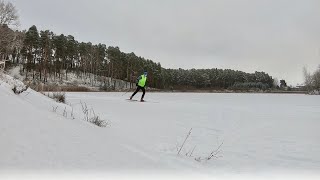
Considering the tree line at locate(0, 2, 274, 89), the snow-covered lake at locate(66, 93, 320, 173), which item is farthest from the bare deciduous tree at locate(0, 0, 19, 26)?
the snow-covered lake at locate(66, 93, 320, 173)

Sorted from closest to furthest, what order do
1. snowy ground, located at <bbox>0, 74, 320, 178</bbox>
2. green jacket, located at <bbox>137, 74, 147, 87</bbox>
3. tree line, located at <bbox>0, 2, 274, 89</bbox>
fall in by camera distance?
1. snowy ground, located at <bbox>0, 74, 320, 178</bbox>
2. green jacket, located at <bbox>137, 74, 147, 87</bbox>
3. tree line, located at <bbox>0, 2, 274, 89</bbox>

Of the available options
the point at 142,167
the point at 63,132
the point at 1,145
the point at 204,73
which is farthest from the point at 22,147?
the point at 204,73

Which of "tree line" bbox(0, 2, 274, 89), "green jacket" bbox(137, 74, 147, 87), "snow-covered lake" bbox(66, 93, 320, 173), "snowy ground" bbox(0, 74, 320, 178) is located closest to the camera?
"snowy ground" bbox(0, 74, 320, 178)

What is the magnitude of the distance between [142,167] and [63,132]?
1095mm

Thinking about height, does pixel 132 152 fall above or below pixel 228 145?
above

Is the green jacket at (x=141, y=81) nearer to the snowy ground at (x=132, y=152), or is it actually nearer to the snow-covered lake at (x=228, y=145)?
the snow-covered lake at (x=228, y=145)

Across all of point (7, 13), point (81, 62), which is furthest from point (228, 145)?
point (81, 62)

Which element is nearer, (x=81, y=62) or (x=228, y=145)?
(x=228, y=145)

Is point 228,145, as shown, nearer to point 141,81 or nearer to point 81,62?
point 141,81

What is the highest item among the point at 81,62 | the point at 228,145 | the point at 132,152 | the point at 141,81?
the point at 81,62

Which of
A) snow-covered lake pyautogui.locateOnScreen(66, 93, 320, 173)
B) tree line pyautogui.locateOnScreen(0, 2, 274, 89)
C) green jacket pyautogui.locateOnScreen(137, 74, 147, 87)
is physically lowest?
snow-covered lake pyautogui.locateOnScreen(66, 93, 320, 173)

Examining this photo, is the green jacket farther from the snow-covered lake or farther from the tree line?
the tree line

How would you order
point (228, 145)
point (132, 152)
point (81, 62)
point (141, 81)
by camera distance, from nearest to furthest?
point (132, 152) < point (228, 145) < point (141, 81) < point (81, 62)

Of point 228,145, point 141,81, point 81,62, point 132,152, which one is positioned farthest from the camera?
point 81,62
